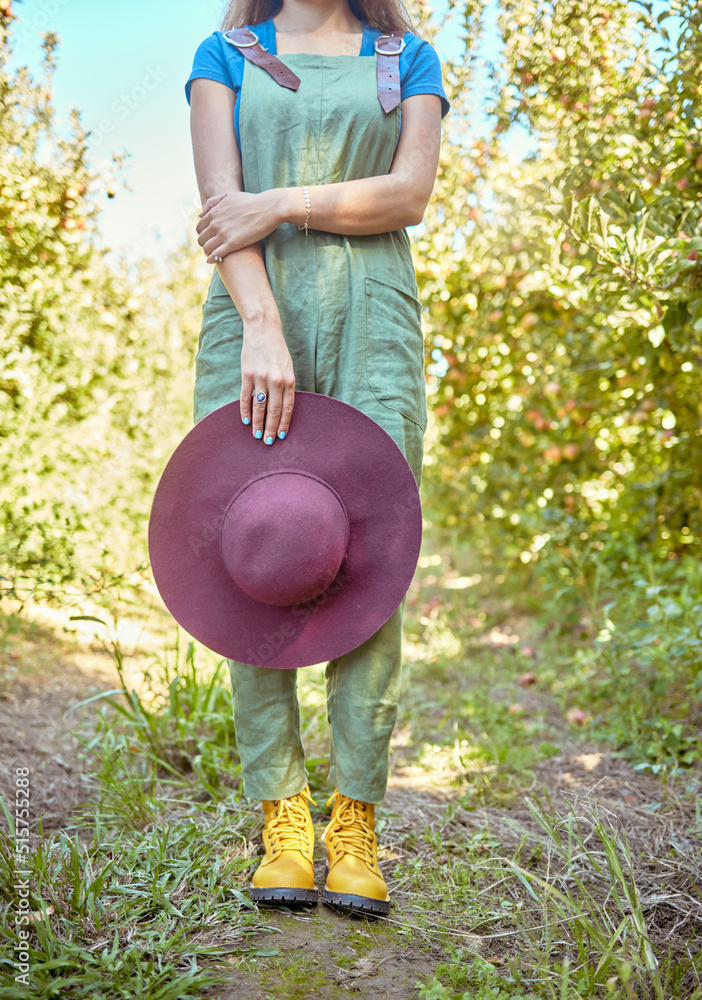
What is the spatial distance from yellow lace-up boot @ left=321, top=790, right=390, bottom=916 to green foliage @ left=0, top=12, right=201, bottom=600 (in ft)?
3.43

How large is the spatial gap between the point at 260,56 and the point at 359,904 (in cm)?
161

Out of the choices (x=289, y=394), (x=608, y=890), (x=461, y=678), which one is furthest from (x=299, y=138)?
(x=461, y=678)

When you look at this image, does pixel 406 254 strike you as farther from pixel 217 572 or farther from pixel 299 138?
pixel 217 572

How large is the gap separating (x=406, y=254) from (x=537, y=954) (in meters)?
1.30

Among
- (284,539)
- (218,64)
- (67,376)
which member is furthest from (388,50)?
(67,376)

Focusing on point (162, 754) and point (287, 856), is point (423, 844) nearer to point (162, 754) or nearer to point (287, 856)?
point (287, 856)

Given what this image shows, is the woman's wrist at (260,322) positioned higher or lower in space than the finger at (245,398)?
higher

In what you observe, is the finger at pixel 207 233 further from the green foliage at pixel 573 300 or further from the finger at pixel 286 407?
the green foliage at pixel 573 300

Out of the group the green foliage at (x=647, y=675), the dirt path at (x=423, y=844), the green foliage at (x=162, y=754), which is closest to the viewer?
the dirt path at (x=423, y=844)

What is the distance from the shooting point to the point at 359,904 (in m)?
1.27

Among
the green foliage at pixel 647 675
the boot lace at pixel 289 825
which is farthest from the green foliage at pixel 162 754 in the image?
the green foliage at pixel 647 675

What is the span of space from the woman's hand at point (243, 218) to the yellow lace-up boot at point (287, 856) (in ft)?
3.59

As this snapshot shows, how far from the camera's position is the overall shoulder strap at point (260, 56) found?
1347 millimetres

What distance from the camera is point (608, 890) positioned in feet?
4.31
